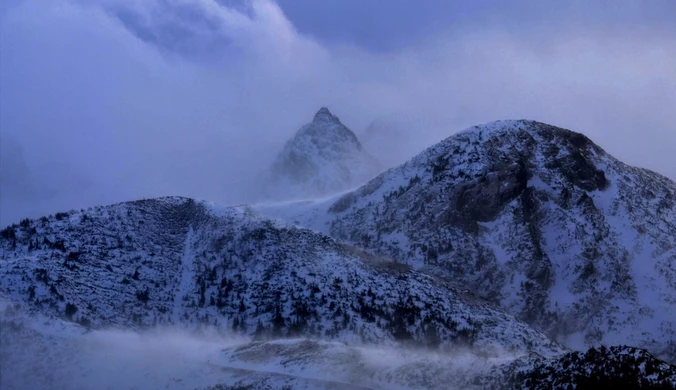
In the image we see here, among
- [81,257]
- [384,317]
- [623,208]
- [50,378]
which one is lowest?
[50,378]

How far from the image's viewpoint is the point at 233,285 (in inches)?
5094

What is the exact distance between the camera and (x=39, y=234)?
129500 millimetres

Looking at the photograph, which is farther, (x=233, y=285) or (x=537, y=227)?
(x=537, y=227)

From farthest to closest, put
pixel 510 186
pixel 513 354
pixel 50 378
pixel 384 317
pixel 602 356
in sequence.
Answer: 1. pixel 510 186
2. pixel 384 317
3. pixel 513 354
4. pixel 50 378
5. pixel 602 356

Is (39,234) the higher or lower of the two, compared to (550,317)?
higher

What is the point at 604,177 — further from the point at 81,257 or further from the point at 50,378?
the point at 50,378

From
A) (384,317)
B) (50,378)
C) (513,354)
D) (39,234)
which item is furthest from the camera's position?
(39,234)

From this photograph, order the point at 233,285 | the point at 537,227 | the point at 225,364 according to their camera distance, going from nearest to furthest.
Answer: the point at 225,364
the point at 233,285
the point at 537,227

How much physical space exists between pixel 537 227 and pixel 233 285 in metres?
56.0

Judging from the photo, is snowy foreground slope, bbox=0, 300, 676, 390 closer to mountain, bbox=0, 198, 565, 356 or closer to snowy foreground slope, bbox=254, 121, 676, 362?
mountain, bbox=0, 198, 565, 356

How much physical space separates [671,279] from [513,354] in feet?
150

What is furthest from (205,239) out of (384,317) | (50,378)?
(50,378)

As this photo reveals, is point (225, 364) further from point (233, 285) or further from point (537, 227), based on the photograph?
point (537, 227)

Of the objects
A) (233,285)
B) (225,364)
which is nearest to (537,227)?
(233,285)
